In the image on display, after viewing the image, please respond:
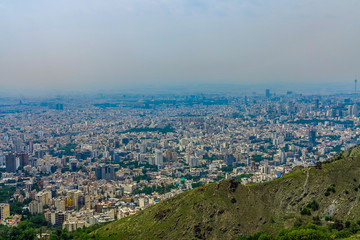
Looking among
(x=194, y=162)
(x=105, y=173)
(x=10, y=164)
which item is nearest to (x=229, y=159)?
(x=194, y=162)

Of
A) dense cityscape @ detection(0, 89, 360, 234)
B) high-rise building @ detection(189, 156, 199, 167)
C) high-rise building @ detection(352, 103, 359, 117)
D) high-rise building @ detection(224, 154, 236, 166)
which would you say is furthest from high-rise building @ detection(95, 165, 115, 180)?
high-rise building @ detection(352, 103, 359, 117)

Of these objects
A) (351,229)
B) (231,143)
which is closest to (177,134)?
(231,143)

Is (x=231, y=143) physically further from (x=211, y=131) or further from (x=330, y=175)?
(x=330, y=175)

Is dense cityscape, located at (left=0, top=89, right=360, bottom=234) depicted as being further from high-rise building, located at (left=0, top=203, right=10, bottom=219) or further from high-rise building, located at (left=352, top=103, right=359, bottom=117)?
high-rise building, located at (left=352, top=103, right=359, bottom=117)

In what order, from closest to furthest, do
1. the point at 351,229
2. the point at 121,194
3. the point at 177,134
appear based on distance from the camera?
the point at 351,229
the point at 121,194
the point at 177,134

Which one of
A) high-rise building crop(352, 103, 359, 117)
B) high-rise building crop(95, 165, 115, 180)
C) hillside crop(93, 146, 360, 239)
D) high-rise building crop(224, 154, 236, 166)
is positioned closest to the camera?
hillside crop(93, 146, 360, 239)

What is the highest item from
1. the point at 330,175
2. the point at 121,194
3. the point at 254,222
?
the point at 330,175

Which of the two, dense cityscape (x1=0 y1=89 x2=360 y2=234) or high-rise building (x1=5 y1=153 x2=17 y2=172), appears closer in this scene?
dense cityscape (x1=0 y1=89 x2=360 y2=234)
